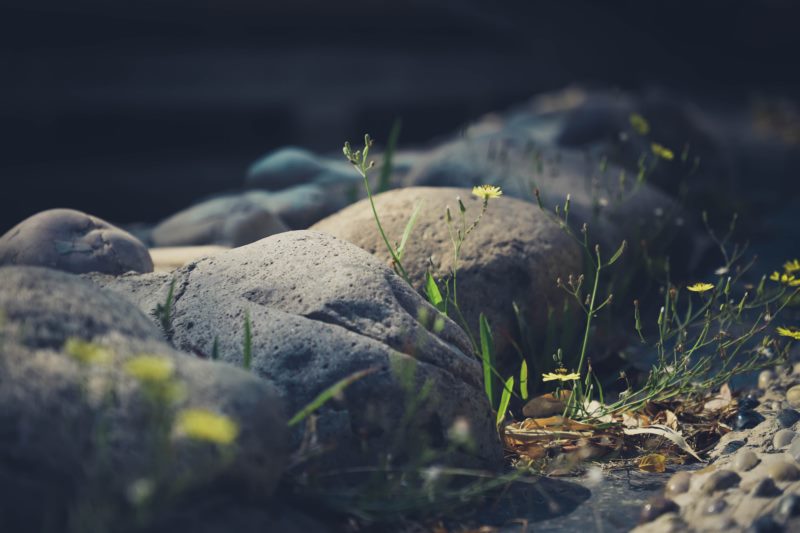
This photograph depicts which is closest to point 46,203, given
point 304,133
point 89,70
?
point 89,70

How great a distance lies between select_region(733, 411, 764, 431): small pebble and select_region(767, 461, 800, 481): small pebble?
1.89ft

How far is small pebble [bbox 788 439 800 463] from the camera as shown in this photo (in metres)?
2.41

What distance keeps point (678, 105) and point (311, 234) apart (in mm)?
3675

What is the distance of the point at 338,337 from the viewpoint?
2326mm

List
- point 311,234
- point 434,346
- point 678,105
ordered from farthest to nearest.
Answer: point 678,105 < point 311,234 < point 434,346

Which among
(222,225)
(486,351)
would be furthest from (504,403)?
(222,225)

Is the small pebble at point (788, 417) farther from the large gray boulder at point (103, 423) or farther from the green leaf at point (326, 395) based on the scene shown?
the large gray boulder at point (103, 423)

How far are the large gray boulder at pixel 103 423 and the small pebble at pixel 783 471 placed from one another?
4.02 feet

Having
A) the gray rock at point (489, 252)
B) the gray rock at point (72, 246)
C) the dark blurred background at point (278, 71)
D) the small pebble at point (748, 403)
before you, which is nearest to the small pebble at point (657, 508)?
the small pebble at point (748, 403)

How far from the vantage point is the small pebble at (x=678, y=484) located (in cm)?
233

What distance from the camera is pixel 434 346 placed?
8.00 feet

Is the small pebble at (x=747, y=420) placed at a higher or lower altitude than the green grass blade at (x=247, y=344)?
lower

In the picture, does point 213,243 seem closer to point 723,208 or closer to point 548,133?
point 723,208

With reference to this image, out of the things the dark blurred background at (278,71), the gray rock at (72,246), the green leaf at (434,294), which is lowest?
the dark blurred background at (278,71)
